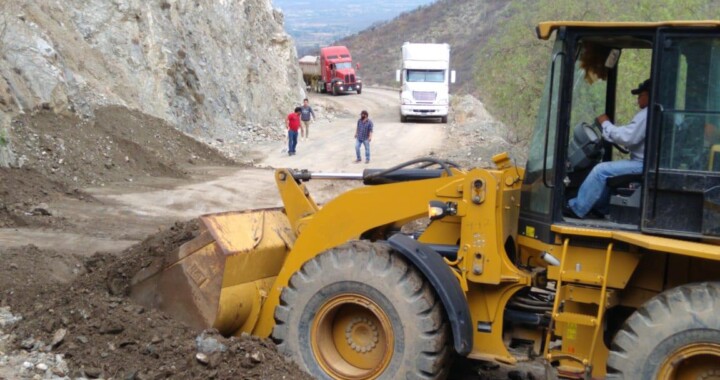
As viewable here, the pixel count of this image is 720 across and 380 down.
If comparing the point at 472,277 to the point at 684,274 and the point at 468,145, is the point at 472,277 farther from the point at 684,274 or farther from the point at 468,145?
the point at 468,145

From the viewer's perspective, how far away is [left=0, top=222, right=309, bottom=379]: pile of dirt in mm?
6570

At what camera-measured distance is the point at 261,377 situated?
638 cm

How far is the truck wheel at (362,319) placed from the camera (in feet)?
20.8

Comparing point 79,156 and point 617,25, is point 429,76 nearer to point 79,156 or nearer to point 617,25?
point 79,156

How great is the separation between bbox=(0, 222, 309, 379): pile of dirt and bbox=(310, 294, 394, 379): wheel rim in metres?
0.30

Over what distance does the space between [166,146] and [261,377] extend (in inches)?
679

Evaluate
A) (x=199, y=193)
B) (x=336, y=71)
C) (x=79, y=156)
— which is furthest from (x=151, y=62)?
(x=336, y=71)

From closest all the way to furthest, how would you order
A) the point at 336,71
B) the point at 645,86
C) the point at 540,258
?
the point at 645,86 → the point at 540,258 → the point at 336,71

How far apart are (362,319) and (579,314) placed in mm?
1566

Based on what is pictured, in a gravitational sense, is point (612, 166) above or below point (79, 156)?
above

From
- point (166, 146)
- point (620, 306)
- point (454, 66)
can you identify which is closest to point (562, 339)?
point (620, 306)

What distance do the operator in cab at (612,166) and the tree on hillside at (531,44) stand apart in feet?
51.9

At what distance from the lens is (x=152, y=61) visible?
28.0 meters

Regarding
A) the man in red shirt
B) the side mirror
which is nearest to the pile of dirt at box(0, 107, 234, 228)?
the man in red shirt
